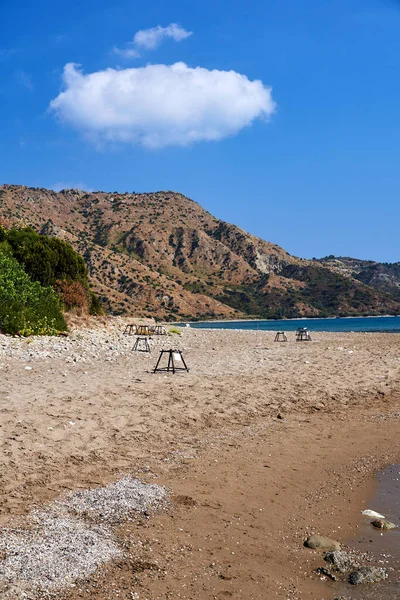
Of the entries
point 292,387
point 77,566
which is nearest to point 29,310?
point 292,387

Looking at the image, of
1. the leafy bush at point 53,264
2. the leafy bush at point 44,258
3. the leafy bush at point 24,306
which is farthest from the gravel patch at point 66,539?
the leafy bush at point 44,258

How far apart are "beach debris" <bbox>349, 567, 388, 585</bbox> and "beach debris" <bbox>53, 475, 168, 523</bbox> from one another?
95.1 inches

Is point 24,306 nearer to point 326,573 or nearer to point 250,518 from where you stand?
point 250,518

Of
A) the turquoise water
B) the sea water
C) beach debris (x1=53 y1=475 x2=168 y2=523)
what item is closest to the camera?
the sea water

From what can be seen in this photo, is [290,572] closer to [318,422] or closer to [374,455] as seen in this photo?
[374,455]

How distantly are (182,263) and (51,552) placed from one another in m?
142

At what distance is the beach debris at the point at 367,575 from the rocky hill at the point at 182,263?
352 feet

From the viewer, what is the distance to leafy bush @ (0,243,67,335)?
24.9m

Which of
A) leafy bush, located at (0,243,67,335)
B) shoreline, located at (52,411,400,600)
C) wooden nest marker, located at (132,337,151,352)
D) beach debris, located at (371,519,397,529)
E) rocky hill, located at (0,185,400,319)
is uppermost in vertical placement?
rocky hill, located at (0,185,400,319)

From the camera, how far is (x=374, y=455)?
9.08 metres

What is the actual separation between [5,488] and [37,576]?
85.6 inches

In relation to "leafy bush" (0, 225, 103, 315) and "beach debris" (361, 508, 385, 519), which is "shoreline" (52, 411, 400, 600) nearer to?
"beach debris" (361, 508, 385, 519)

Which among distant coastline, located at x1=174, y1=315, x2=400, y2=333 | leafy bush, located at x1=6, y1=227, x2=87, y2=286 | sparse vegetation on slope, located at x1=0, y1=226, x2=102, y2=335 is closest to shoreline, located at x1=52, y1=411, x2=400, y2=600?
sparse vegetation on slope, located at x1=0, y1=226, x2=102, y2=335

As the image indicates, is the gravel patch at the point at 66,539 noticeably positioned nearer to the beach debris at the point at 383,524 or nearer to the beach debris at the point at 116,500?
the beach debris at the point at 116,500
